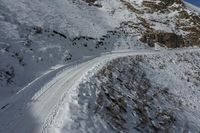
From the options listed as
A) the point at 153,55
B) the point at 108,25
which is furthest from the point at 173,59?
the point at 108,25

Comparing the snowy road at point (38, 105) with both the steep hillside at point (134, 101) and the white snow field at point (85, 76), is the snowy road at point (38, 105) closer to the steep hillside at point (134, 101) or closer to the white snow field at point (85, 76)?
the white snow field at point (85, 76)

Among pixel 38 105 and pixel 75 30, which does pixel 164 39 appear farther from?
pixel 38 105

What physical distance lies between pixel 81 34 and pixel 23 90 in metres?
18.4

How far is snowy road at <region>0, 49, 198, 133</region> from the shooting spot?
13.9 meters

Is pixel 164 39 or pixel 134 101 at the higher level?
pixel 164 39

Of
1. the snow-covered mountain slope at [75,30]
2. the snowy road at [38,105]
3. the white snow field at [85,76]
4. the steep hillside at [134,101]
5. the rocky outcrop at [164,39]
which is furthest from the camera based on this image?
the rocky outcrop at [164,39]

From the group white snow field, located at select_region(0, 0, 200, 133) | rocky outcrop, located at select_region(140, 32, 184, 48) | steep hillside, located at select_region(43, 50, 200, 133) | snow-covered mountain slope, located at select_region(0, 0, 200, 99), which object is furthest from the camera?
rocky outcrop, located at select_region(140, 32, 184, 48)

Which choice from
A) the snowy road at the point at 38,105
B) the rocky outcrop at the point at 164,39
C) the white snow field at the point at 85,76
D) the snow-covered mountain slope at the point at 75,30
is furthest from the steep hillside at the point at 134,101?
the rocky outcrop at the point at 164,39

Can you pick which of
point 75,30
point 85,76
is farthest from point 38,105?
point 75,30

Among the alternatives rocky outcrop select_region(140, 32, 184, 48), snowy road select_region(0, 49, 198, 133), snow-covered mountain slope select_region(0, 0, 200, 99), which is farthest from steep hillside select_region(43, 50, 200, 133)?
rocky outcrop select_region(140, 32, 184, 48)

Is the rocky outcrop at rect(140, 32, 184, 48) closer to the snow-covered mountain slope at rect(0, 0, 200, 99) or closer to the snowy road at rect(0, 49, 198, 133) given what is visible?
the snow-covered mountain slope at rect(0, 0, 200, 99)

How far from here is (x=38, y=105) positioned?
16500 millimetres

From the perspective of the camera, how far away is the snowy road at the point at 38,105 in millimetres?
13906

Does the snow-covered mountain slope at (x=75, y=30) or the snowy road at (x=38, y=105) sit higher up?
the snow-covered mountain slope at (x=75, y=30)
